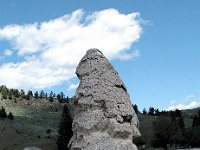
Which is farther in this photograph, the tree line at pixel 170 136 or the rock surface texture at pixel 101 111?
the tree line at pixel 170 136

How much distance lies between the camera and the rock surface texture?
7871 mm

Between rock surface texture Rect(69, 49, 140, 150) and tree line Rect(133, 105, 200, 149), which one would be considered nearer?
rock surface texture Rect(69, 49, 140, 150)

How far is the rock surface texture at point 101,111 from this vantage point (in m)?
7.87

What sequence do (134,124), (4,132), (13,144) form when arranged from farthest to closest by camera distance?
1. (4,132)
2. (13,144)
3. (134,124)

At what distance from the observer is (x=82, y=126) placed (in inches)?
314

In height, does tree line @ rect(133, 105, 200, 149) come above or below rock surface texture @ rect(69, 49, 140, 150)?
above

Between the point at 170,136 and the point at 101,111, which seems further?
the point at 170,136

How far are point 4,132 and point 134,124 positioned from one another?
5298 inches

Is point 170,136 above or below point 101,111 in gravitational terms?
above

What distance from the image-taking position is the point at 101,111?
26.5 ft

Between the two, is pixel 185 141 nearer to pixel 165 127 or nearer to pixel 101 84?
pixel 165 127

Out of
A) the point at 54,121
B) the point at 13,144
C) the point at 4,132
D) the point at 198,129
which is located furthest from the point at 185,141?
the point at 54,121

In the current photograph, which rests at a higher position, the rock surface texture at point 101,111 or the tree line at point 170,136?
the tree line at point 170,136

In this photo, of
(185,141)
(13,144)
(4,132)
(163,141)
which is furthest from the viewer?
(4,132)
